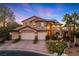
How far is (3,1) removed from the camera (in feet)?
6.30

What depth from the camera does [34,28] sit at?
1.93 meters

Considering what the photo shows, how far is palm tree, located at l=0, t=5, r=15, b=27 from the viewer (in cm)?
191

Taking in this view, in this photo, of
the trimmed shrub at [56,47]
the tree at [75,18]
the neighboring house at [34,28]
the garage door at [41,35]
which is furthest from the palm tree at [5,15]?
the tree at [75,18]

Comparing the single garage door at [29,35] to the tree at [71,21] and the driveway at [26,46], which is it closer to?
the driveway at [26,46]

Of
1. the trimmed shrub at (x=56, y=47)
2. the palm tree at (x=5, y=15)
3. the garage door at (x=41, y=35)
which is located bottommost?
the trimmed shrub at (x=56, y=47)

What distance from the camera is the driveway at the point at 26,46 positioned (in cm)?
191

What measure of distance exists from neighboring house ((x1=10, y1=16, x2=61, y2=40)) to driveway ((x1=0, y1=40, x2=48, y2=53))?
5 cm

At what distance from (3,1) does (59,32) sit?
0.66 m

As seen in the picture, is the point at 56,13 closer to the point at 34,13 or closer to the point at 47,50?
the point at 34,13

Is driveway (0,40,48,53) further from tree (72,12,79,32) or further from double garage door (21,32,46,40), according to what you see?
tree (72,12,79,32)

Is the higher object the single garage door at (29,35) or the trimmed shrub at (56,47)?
the single garage door at (29,35)

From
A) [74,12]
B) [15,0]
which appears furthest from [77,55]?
[15,0]

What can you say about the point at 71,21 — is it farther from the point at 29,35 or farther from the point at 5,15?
the point at 5,15

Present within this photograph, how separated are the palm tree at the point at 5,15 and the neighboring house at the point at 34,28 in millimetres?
125
